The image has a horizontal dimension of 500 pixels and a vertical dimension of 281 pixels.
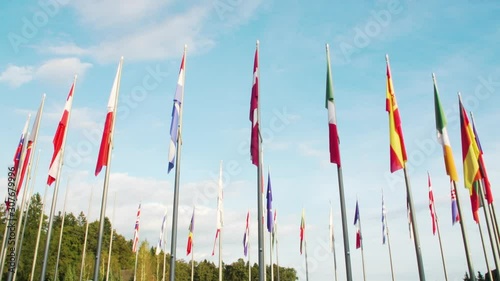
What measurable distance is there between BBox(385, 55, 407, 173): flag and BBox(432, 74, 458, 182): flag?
6.44ft

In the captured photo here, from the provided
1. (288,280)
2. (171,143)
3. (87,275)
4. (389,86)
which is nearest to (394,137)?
(389,86)

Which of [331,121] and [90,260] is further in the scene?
[90,260]

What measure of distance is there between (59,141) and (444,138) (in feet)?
44.7

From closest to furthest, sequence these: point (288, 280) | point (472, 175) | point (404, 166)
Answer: point (404, 166), point (472, 175), point (288, 280)

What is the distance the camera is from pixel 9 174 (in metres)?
19.2

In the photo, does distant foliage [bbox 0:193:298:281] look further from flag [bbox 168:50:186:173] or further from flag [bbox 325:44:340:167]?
flag [bbox 325:44:340:167]

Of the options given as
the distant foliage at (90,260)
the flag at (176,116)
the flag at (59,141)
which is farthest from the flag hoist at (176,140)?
the distant foliage at (90,260)

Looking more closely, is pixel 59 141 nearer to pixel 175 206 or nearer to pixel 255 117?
pixel 175 206

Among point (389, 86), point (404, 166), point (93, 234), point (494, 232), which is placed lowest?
point (494, 232)

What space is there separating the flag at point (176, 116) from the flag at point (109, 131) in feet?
6.23

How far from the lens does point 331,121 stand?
40.8ft

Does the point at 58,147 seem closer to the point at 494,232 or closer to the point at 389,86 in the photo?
the point at 389,86

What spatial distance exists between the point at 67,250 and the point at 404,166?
6701 centimetres

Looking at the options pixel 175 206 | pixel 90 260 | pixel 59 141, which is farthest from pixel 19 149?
pixel 90 260
